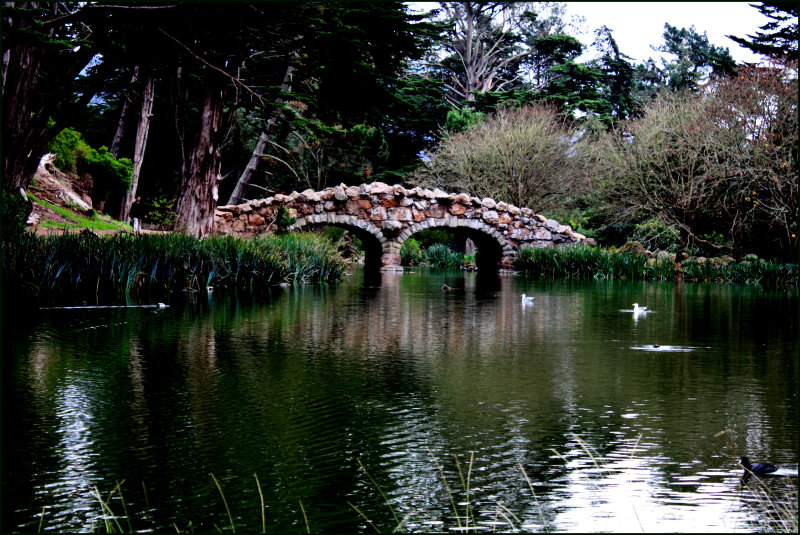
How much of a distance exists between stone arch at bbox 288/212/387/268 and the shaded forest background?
288 cm

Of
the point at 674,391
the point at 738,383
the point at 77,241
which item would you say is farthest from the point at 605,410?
the point at 77,241

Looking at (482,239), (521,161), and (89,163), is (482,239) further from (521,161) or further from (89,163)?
(89,163)

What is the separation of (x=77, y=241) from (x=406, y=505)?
10.8 meters

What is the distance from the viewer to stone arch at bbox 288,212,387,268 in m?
29.6

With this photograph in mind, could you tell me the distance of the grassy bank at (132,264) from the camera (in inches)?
508

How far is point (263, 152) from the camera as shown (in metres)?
36.2

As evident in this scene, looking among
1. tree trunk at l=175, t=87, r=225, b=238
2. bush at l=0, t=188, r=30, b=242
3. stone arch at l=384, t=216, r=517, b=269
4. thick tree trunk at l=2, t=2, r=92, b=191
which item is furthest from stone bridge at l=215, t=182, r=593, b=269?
bush at l=0, t=188, r=30, b=242

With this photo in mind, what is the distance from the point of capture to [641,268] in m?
27.2

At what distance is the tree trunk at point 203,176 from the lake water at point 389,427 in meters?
8.67

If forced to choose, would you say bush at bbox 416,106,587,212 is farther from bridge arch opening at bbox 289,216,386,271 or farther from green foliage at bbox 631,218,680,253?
bridge arch opening at bbox 289,216,386,271

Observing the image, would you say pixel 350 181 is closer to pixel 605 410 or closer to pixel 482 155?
pixel 482 155

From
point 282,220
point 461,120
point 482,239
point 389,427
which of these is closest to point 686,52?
point 461,120

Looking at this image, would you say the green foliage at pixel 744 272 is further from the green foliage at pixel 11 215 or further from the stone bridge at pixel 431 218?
the green foliage at pixel 11 215

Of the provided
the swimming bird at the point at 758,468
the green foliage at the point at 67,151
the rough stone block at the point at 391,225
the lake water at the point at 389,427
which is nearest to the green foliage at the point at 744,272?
the rough stone block at the point at 391,225
